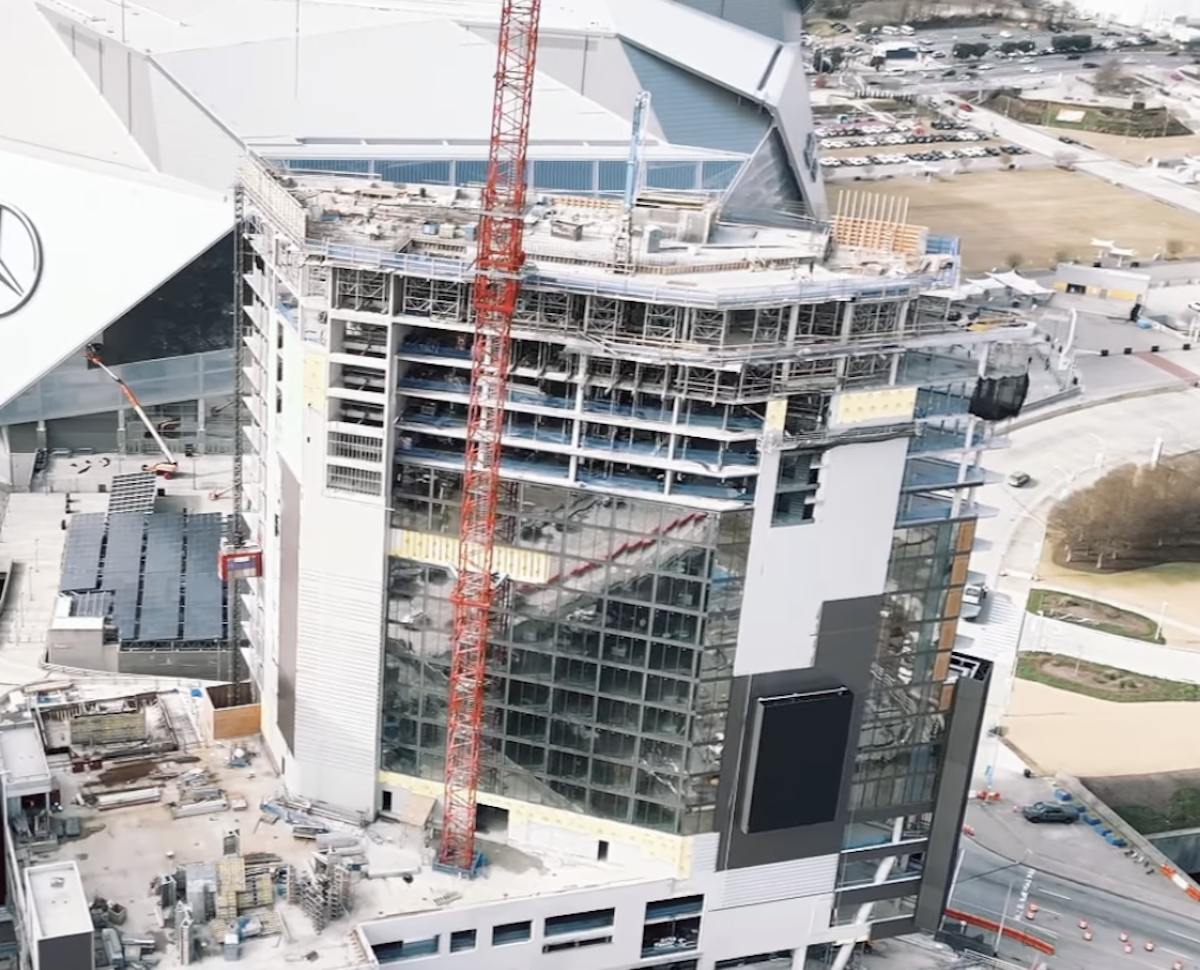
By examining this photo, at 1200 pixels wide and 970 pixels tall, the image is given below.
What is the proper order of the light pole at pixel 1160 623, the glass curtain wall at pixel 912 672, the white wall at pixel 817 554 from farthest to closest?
1. the light pole at pixel 1160 623
2. the glass curtain wall at pixel 912 672
3. the white wall at pixel 817 554

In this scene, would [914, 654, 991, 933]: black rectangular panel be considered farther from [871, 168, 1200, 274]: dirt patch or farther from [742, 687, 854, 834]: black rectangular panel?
[871, 168, 1200, 274]: dirt patch

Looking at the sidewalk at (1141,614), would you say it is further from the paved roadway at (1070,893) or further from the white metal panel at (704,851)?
the white metal panel at (704,851)

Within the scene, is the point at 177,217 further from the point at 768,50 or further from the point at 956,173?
the point at 956,173

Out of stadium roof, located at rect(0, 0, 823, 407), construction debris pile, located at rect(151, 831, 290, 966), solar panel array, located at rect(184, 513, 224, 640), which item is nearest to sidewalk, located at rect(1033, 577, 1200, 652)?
stadium roof, located at rect(0, 0, 823, 407)

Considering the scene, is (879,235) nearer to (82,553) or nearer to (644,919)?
(644,919)

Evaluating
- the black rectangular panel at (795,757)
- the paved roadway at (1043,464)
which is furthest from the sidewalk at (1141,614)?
the black rectangular panel at (795,757)

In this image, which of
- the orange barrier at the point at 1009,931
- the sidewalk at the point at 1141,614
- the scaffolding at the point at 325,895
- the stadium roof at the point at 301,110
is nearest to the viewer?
the scaffolding at the point at 325,895
